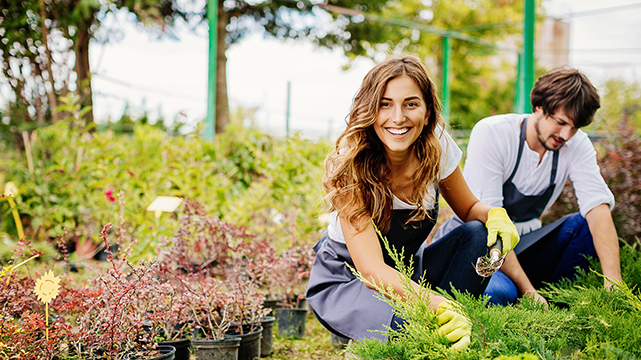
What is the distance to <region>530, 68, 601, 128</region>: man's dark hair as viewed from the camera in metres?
2.18

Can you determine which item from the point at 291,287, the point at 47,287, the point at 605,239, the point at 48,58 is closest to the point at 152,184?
the point at 291,287

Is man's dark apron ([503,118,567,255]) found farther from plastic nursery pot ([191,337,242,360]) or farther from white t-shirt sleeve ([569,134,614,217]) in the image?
plastic nursery pot ([191,337,242,360])

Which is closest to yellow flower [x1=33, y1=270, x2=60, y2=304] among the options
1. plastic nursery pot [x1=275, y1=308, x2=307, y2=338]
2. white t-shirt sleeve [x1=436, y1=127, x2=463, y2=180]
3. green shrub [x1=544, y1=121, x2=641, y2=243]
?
plastic nursery pot [x1=275, y1=308, x2=307, y2=338]

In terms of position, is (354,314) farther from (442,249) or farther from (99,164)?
(99,164)

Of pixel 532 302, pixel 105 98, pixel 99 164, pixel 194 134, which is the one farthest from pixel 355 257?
pixel 105 98

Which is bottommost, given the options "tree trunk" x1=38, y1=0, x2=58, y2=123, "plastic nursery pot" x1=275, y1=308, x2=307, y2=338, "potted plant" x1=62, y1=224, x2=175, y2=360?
"plastic nursery pot" x1=275, y1=308, x2=307, y2=338

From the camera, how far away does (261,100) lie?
9547 mm

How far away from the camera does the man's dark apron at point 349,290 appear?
1.67m

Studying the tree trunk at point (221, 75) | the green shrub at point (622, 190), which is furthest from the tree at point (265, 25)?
the green shrub at point (622, 190)

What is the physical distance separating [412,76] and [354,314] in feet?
2.97

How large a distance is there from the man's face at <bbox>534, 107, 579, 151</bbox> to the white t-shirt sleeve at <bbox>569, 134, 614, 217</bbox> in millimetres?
159

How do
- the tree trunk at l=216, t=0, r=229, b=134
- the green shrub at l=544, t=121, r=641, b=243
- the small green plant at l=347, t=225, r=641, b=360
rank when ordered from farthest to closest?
the tree trunk at l=216, t=0, r=229, b=134
the green shrub at l=544, t=121, r=641, b=243
the small green plant at l=347, t=225, r=641, b=360

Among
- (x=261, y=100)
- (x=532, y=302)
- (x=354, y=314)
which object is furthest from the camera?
(x=261, y=100)

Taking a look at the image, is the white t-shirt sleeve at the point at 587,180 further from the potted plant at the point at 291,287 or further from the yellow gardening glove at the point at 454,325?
the potted plant at the point at 291,287
